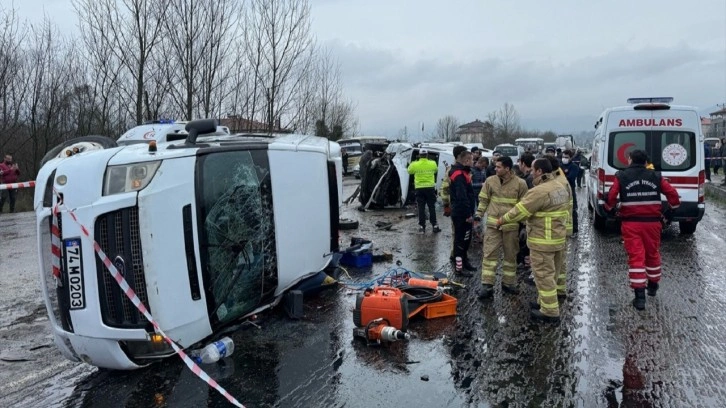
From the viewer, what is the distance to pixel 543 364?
15.5ft

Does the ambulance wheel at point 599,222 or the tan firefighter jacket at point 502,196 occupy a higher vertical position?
the tan firefighter jacket at point 502,196

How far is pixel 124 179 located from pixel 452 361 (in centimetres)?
309

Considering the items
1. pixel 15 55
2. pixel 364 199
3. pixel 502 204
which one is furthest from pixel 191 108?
pixel 502 204

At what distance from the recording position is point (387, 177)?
15.9 metres

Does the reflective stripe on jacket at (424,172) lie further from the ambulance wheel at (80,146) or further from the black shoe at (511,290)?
the ambulance wheel at (80,146)

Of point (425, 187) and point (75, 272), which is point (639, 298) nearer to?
point (75, 272)

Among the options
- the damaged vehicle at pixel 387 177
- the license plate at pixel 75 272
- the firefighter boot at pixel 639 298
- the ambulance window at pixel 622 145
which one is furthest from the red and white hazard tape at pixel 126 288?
Answer: the damaged vehicle at pixel 387 177

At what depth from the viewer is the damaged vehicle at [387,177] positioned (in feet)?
51.6

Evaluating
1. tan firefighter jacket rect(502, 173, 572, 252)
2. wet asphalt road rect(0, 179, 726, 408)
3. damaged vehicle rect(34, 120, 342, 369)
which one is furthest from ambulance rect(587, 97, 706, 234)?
damaged vehicle rect(34, 120, 342, 369)

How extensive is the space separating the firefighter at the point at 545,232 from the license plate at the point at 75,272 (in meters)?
4.16

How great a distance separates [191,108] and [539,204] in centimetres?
1415

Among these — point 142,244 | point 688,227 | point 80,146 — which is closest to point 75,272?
point 142,244

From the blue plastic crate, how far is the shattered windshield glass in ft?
10.0

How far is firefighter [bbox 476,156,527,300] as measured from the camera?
22.6ft
